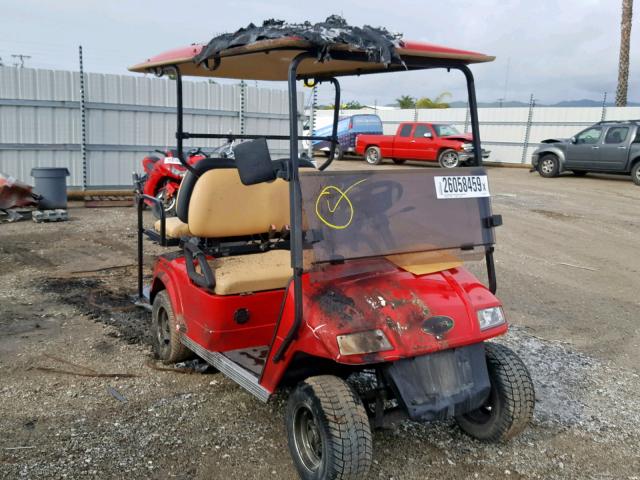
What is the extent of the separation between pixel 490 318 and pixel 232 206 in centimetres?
200

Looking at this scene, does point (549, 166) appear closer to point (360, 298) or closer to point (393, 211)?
point (393, 211)

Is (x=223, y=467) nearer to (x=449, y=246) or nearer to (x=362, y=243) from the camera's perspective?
(x=362, y=243)

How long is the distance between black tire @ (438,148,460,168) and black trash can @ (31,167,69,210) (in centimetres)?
1178

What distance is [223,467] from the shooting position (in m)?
3.00

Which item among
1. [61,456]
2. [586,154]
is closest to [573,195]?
A: [586,154]

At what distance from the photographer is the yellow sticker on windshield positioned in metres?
2.82

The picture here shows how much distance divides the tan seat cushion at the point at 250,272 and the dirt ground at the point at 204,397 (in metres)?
0.72

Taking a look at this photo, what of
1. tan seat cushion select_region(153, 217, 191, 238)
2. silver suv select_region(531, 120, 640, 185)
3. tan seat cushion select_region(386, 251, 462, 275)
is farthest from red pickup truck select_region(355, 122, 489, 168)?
tan seat cushion select_region(386, 251, 462, 275)

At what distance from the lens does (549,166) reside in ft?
55.9

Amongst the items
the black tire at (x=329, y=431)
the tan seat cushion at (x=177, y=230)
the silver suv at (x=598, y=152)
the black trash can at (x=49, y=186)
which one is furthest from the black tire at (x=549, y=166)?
the black tire at (x=329, y=431)

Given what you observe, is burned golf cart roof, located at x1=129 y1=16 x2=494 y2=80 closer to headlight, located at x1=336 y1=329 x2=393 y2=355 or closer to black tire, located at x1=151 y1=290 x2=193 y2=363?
headlight, located at x1=336 y1=329 x2=393 y2=355

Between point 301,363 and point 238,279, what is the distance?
776 millimetres

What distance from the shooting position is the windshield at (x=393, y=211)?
2.82m

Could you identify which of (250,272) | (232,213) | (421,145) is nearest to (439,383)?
(250,272)
